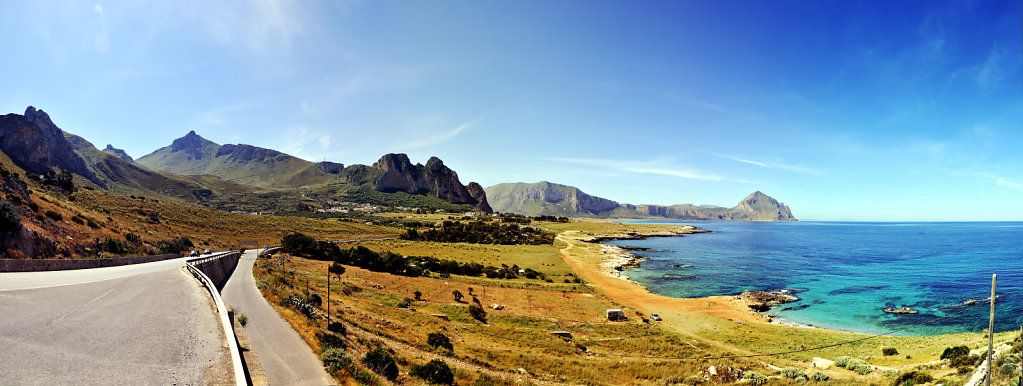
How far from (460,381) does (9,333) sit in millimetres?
16262

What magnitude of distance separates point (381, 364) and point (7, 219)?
119 ft

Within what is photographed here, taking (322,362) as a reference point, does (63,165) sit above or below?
above

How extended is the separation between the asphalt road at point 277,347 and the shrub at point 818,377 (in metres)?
25.6

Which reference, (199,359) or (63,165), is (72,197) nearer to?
(199,359)

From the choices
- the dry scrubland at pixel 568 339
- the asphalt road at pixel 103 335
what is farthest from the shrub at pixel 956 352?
the asphalt road at pixel 103 335

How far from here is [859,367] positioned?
895 inches

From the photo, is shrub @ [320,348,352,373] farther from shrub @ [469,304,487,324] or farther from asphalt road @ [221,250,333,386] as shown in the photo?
shrub @ [469,304,487,324]

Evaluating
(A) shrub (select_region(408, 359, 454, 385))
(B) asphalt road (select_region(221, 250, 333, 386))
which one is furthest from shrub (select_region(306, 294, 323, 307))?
(A) shrub (select_region(408, 359, 454, 385))

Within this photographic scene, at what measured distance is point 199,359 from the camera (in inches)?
480

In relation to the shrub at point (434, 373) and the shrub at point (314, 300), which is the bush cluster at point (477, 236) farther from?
the shrub at point (434, 373)

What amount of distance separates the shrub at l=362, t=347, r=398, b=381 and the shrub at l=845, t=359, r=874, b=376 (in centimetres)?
2738

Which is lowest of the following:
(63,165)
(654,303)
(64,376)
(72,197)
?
(654,303)

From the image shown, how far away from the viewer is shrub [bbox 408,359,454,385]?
1830cm

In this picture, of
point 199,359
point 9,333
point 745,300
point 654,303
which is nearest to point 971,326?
point 745,300
